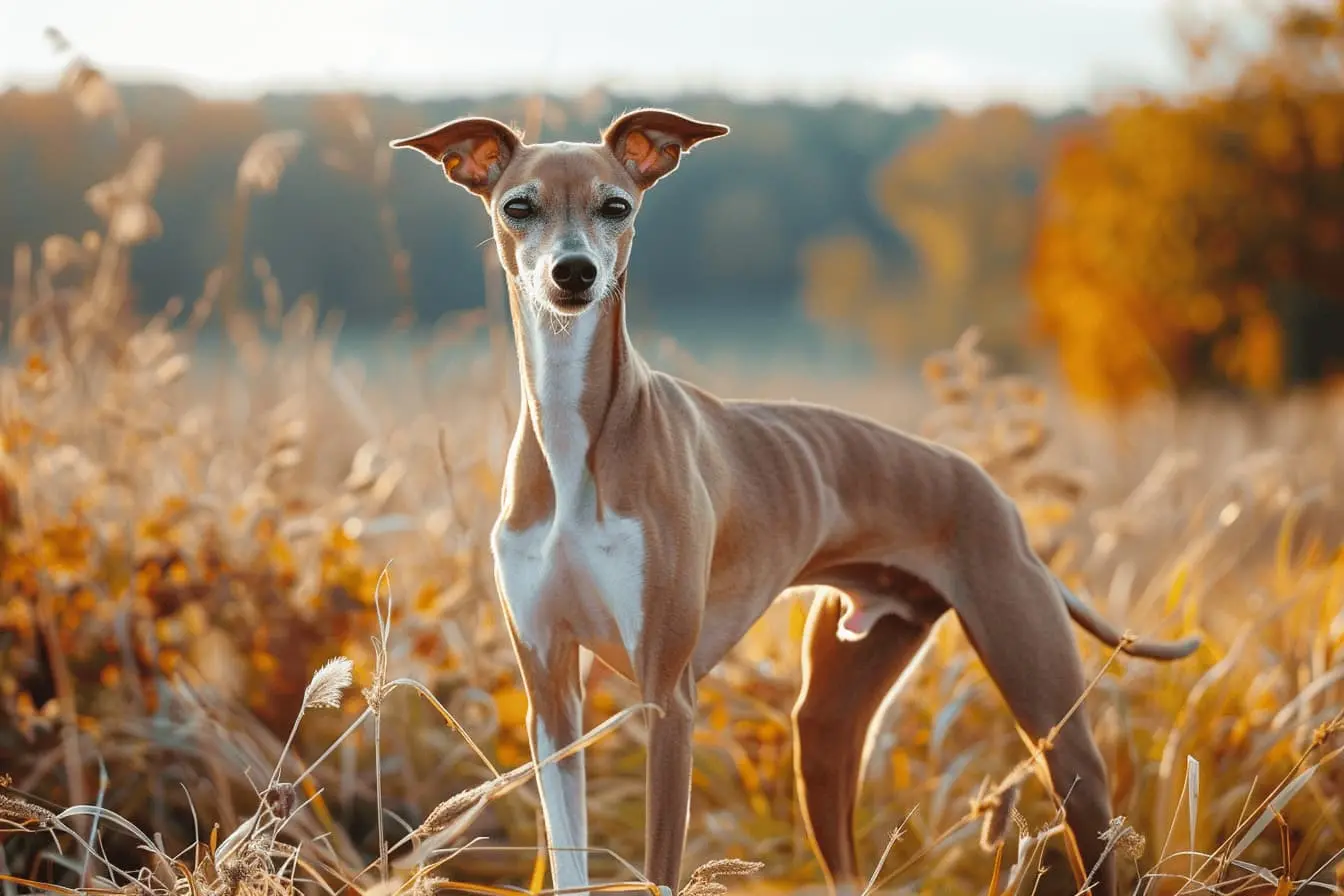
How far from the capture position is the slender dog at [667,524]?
2.89m

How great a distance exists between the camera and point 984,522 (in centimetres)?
342

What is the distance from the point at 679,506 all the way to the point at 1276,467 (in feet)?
16.4

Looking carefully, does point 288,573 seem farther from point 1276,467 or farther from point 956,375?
point 1276,467

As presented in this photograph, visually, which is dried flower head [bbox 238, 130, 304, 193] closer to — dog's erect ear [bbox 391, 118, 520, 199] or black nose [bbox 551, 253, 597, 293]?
dog's erect ear [bbox 391, 118, 520, 199]

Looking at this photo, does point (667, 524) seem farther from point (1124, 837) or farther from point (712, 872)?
point (1124, 837)

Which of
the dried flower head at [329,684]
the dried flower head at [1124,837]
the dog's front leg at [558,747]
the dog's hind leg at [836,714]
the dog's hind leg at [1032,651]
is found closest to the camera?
the dried flower head at [329,684]

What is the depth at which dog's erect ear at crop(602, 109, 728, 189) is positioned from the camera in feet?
10.1

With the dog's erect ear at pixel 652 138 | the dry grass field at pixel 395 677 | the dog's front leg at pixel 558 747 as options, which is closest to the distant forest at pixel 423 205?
the dry grass field at pixel 395 677

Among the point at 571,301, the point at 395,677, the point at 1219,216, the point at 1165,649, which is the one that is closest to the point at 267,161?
the point at 395,677

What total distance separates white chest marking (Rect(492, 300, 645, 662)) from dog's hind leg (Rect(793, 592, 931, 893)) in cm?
101

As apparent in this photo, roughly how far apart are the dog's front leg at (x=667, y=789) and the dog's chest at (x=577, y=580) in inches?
6.2

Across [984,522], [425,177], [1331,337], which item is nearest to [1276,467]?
[984,522]

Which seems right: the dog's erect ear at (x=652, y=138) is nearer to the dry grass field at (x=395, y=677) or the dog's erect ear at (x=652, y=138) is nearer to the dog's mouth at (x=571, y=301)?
the dog's mouth at (x=571, y=301)

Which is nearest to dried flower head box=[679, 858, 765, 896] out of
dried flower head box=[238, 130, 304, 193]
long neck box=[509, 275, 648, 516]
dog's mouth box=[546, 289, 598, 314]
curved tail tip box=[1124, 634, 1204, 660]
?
long neck box=[509, 275, 648, 516]
